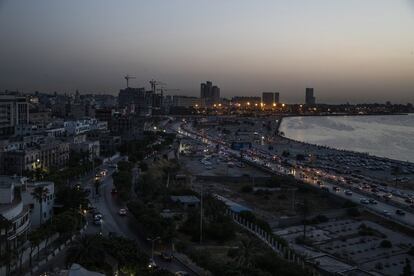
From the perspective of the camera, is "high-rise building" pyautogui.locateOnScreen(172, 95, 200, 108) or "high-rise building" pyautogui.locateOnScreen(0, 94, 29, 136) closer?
"high-rise building" pyautogui.locateOnScreen(0, 94, 29, 136)

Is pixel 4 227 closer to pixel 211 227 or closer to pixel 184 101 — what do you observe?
pixel 211 227

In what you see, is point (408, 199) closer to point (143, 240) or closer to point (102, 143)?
point (143, 240)

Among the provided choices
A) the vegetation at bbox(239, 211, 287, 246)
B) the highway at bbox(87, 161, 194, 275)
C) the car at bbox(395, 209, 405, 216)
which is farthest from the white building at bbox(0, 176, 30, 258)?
the car at bbox(395, 209, 405, 216)

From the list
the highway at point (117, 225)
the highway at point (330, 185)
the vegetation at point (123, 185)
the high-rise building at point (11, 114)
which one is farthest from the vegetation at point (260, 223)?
the high-rise building at point (11, 114)

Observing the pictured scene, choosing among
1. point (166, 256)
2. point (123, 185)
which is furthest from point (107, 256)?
point (123, 185)

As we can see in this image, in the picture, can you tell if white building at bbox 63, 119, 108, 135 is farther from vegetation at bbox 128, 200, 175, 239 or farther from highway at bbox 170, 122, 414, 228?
vegetation at bbox 128, 200, 175, 239

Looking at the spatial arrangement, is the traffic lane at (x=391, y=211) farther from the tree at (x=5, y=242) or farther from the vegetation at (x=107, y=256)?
the tree at (x=5, y=242)
